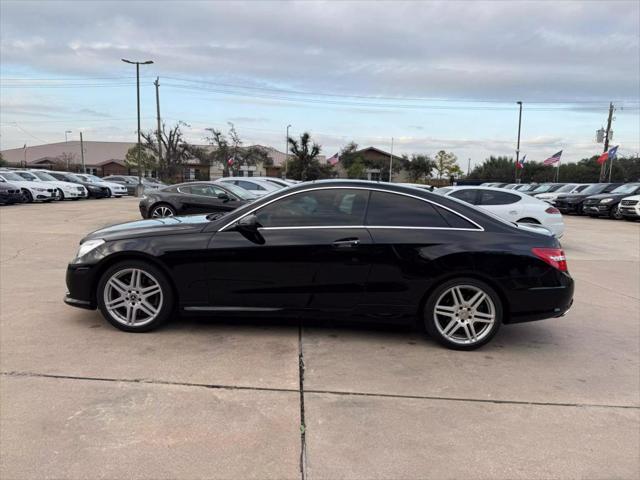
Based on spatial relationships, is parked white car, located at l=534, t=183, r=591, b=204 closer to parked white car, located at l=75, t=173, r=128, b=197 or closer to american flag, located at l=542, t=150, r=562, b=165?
american flag, located at l=542, t=150, r=562, b=165

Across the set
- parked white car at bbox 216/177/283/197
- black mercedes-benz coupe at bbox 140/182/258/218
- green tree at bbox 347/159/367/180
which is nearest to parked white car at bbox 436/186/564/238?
black mercedes-benz coupe at bbox 140/182/258/218

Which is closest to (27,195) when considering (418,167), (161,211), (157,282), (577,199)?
(161,211)

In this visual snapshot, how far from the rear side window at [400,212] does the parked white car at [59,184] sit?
23.0 m

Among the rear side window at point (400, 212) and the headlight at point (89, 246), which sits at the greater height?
the rear side window at point (400, 212)

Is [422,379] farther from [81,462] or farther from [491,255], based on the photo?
[81,462]

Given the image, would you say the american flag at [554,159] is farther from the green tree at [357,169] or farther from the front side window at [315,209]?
the front side window at [315,209]

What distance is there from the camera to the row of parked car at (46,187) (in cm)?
1991

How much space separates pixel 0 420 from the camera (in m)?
3.01

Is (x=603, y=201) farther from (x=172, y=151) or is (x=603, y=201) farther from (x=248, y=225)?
(x=172, y=151)

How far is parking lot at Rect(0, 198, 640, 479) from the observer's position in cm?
272

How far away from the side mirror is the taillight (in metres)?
2.55

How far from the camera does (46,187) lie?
22.5 metres

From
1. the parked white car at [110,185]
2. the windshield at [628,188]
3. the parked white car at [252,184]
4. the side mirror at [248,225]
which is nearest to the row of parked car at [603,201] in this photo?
the windshield at [628,188]

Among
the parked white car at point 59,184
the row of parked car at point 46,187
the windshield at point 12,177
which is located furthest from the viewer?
the parked white car at point 59,184
